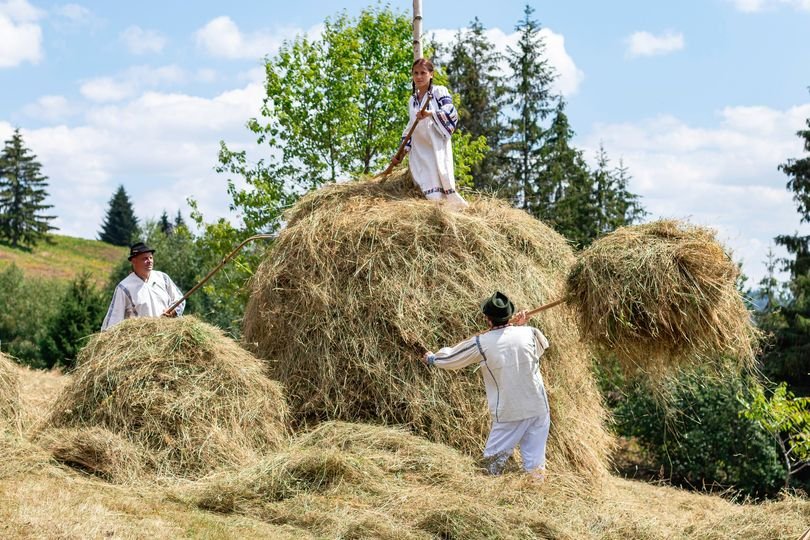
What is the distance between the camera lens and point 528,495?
599 cm

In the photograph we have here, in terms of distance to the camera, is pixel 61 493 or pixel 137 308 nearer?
pixel 61 493

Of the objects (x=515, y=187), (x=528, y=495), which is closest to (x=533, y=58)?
(x=515, y=187)

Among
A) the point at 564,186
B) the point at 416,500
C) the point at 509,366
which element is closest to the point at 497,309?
the point at 509,366

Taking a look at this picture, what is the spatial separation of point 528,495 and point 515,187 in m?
26.3

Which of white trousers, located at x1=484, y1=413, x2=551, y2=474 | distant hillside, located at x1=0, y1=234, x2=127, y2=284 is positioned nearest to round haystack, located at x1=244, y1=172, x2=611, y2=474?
white trousers, located at x1=484, y1=413, x2=551, y2=474

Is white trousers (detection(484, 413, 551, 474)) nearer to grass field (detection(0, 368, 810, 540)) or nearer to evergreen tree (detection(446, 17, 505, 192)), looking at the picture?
grass field (detection(0, 368, 810, 540))

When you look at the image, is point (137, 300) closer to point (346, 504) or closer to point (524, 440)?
point (346, 504)

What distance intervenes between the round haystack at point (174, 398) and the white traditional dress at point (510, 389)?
1.66 meters

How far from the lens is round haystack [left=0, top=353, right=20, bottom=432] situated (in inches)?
291

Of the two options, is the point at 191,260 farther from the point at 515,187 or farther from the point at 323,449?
the point at 323,449

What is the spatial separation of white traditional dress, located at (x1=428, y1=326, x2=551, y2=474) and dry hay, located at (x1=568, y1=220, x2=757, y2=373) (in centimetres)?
56

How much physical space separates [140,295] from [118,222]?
7562 centimetres

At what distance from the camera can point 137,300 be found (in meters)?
8.55

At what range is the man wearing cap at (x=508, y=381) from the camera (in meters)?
6.79
